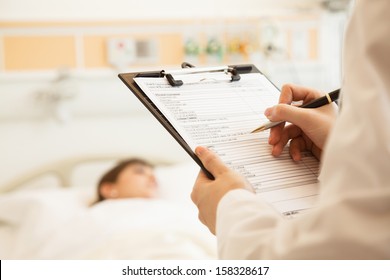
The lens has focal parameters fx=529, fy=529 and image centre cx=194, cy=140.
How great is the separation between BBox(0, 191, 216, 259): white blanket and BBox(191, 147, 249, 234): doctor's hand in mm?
987

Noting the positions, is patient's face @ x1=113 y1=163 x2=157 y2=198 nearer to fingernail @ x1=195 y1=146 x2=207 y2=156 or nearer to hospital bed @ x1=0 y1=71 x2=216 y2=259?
hospital bed @ x1=0 y1=71 x2=216 y2=259

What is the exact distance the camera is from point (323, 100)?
91 centimetres

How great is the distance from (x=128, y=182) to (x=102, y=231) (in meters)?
0.58

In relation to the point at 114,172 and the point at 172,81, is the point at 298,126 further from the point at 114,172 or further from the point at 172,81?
the point at 114,172

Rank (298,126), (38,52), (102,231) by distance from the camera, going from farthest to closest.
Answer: (38,52) → (102,231) → (298,126)

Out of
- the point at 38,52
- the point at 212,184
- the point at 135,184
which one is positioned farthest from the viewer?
the point at 38,52

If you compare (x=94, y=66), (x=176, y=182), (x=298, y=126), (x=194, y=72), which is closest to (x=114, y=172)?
(x=176, y=182)

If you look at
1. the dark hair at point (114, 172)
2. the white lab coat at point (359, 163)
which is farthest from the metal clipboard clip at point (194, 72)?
the dark hair at point (114, 172)

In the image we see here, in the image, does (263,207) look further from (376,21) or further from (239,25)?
(239,25)

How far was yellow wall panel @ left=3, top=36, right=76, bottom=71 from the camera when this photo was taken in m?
2.58

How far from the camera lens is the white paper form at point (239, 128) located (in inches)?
32.5

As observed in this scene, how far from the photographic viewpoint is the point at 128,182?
99.0 inches

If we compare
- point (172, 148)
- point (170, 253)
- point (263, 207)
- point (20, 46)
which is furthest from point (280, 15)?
point (263, 207)

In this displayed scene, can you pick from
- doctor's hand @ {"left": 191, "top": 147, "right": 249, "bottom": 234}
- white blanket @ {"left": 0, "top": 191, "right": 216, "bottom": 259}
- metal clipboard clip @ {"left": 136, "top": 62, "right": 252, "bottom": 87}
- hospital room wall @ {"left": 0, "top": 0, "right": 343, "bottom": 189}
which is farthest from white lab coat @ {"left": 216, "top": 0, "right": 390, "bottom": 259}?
hospital room wall @ {"left": 0, "top": 0, "right": 343, "bottom": 189}
